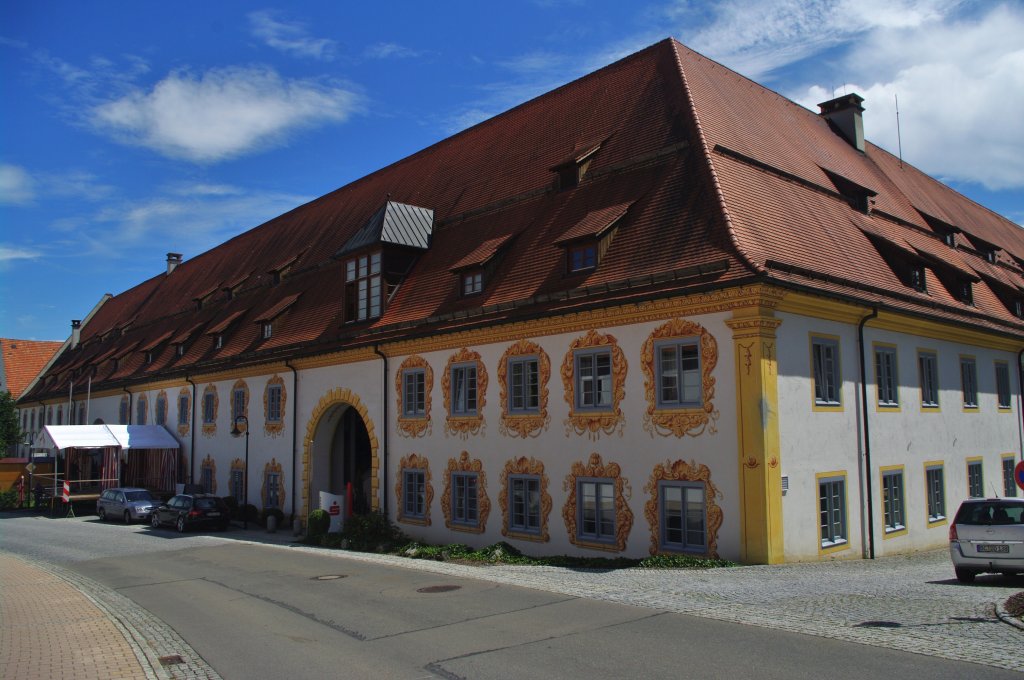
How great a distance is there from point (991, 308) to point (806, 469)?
14138 mm

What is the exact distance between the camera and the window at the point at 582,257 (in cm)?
2028

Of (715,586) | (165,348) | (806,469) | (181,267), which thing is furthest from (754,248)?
(181,267)

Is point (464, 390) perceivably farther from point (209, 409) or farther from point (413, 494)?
point (209, 409)

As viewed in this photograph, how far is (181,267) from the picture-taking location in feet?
177

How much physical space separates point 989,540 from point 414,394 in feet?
51.6

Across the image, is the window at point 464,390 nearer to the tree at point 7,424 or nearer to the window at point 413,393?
the window at point 413,393

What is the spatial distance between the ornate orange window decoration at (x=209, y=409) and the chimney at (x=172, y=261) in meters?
22.9

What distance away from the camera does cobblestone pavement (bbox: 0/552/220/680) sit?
9.95 meters

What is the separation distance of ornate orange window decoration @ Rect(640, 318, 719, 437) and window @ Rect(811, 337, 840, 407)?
2724 millimetres

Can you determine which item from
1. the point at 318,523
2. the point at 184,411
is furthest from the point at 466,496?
the point at 184,411

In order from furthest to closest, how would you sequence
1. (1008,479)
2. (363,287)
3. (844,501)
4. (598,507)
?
(363,287), (1008,479), (598,507), (844,501)

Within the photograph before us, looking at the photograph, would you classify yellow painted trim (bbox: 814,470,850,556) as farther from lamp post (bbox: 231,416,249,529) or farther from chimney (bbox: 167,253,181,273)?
chimney (bbox: 167,253,181,273)

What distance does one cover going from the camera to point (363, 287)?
28438mm

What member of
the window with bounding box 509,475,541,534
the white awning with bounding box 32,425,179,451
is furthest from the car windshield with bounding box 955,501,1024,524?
the white awning with bounding box 32,425,179,451
